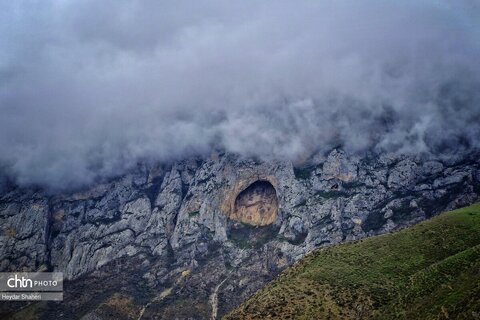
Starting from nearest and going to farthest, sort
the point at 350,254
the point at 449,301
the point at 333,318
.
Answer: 1. the point at 449,301
2. the point at 333,318
3. the point at 350,254

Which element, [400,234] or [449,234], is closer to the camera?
[449,234]

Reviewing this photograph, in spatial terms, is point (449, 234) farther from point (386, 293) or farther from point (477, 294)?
point (477, 294)

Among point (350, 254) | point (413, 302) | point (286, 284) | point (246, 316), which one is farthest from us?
point (350, 254)

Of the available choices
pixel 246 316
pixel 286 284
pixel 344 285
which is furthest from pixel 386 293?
pixel 246 316

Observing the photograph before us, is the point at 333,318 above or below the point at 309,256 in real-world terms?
below

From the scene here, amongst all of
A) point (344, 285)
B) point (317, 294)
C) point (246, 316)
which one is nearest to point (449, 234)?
point (344, 285)

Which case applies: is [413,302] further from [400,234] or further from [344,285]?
[400,234]
